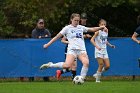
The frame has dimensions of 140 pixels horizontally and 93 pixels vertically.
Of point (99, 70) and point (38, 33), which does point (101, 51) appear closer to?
point (99, 70)

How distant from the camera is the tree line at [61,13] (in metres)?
31.8

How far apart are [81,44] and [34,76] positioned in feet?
12.6

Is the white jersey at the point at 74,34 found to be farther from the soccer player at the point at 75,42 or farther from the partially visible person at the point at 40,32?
the partially visible person at the point at 40,32

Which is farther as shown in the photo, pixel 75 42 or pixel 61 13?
pixel 61 13

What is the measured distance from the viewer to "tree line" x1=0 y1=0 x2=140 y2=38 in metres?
31.8

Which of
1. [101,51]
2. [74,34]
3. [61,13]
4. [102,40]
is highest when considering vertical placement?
[61,13]

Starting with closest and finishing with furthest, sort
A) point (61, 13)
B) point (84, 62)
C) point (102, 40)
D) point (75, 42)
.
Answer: point (84, 62) < point (75, 42) < point (102, 40) < point (61, 13)

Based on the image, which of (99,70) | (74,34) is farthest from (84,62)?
(99,70)

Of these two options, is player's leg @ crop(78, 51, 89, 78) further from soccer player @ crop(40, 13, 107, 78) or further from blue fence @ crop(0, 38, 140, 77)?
blue fence @ crop(0, 38, 140, 77)

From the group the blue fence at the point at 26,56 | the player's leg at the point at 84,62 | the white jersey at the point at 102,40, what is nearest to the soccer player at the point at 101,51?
the white jersey at the point at 102,40

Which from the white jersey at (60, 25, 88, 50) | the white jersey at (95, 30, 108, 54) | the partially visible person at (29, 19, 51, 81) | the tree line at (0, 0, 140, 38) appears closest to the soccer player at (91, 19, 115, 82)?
the white jersey at (95, 30, 108, 54)

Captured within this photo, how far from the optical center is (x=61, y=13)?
32.0 metres

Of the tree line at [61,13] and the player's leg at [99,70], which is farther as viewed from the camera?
the tree line at [61,13]
